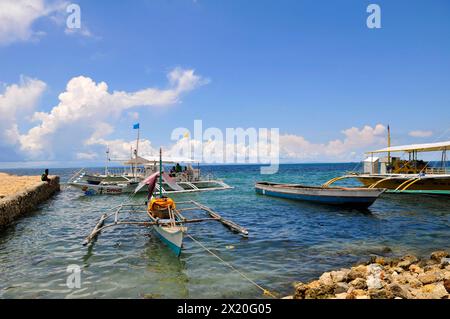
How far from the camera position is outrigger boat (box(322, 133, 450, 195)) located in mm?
33719

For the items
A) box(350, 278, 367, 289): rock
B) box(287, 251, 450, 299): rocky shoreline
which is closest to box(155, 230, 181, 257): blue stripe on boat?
box(287, 251, 450, 299): rocky shoreline

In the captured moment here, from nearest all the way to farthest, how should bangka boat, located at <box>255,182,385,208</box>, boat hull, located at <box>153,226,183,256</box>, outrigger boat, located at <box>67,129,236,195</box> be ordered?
boat hull, located at <box>153,226,183,256</box> → bangka boat, located at <box>255,182,385,208</box> → outrigger boat, located at <box>67,129,236,195</box>

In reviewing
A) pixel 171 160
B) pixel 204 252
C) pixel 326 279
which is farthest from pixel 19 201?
pixel 326 279

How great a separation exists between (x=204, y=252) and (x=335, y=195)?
17.1 m

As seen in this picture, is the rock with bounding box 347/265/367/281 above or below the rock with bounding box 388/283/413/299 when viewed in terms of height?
below

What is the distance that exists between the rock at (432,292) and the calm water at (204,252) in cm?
360

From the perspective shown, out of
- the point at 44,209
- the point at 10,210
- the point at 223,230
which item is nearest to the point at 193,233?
the point at 223,230

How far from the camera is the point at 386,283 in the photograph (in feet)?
28.8

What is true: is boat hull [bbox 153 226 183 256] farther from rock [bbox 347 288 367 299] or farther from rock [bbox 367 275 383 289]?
rock [bbox 367 275 383 289]

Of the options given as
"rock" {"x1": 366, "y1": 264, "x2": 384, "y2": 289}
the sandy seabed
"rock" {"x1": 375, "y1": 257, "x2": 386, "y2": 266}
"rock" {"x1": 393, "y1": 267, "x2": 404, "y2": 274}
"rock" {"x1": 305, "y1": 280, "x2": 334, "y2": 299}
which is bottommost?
"rock" {"x1": 375, "y1": 257, "x2": 386, "y2": 266}

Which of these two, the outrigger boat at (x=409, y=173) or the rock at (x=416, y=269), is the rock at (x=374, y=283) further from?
the outrigger boat at (x=409, y=173)

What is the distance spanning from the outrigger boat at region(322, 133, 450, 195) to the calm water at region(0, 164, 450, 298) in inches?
409

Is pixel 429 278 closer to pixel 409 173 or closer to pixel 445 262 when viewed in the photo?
pixel 445 262
